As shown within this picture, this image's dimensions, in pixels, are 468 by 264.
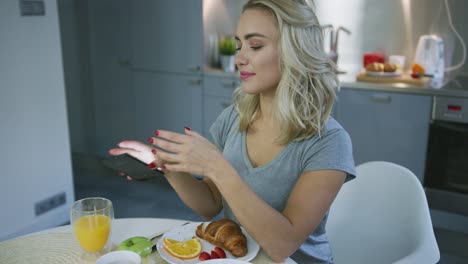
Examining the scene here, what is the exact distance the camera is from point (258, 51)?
4.33 feet

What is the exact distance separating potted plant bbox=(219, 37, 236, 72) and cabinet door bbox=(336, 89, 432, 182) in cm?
80

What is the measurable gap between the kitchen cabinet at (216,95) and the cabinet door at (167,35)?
0.47 ft

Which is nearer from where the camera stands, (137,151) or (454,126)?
(137,151)

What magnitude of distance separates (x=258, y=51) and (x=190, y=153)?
365 mm

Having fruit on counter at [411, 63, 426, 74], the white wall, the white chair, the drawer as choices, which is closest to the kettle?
fruit on counter at [411, 63, 426, 74]

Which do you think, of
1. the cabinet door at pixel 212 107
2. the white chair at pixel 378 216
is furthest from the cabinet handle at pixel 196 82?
the white chair at pixel 378 216

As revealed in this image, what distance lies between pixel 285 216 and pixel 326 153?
194mm

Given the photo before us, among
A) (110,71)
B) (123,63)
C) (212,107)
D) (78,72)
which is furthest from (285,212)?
(78,72)

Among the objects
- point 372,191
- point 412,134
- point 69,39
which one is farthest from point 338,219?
point 69,39

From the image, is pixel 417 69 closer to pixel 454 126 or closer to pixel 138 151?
pixel 454 126

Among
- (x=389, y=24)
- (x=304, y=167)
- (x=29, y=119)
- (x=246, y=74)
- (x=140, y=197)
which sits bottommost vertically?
(x=140, y=197)

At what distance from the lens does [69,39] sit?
3.87m

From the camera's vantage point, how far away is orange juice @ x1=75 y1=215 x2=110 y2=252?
3.68 feet

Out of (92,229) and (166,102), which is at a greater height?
(92,229)
